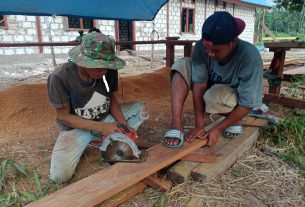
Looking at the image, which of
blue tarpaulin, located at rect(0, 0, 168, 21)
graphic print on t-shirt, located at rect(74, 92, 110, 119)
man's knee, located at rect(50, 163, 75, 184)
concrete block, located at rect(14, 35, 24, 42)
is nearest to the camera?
man's knee, located at rect(50, 163, 75, 184)

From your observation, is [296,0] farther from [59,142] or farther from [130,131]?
[59,142]

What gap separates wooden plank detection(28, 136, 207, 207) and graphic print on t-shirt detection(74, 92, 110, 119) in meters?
0.64

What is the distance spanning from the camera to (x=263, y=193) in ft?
6.25

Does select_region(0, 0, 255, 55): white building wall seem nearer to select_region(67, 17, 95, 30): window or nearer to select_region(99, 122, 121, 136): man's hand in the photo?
select_region(67, 17, 95, 30): window

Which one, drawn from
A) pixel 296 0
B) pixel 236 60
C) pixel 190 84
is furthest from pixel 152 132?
pixel 296 0

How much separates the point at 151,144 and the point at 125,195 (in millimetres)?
836

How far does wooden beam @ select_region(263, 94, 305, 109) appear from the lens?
Result: 3662mm

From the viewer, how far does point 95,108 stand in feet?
7.75

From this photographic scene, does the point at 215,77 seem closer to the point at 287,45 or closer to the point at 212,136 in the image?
the point at 212,136

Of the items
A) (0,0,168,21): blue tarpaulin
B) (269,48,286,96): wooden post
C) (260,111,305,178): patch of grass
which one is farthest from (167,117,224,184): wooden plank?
(269,48,286,96): wooden post

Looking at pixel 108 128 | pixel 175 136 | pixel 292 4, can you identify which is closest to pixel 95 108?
pixel 108 128

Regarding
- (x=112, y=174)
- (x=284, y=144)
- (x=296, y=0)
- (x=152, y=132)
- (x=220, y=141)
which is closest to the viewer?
(x=112, y=174)

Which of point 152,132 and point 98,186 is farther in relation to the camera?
point 152,132

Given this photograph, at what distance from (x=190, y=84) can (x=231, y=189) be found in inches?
39.3
